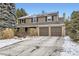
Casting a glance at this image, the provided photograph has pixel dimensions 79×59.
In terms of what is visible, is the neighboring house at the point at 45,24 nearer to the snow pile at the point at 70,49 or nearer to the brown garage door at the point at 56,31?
the brown garage door at the point at 56,31

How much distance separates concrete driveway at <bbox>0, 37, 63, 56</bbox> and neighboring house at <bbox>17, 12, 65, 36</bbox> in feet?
0.73

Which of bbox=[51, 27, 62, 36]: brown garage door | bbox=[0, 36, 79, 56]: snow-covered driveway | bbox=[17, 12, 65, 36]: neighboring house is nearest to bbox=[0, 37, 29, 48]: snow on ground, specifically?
bbox=[0, 36, 79, 56]: snow-covered driveway

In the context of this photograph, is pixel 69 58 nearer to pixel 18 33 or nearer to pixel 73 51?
pixel 73 51

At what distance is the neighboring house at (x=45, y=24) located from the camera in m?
4.74

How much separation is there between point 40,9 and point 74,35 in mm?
1049

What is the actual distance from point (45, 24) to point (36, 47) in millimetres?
726

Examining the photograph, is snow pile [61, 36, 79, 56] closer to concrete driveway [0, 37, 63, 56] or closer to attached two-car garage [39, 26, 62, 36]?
concrete driveway [0, 37, 63, 56]

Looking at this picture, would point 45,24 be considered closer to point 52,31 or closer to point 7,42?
point 52,31

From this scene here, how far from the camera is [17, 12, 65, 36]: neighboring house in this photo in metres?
4.74

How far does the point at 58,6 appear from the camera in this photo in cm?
444

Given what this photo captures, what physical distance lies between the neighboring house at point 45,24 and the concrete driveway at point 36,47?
22 cm

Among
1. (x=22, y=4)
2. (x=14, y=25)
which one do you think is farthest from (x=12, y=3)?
(x=14, y=25)

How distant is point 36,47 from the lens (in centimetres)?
452

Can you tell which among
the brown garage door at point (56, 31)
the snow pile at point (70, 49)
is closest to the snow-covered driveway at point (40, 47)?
the snow pile at point (70, 49)
